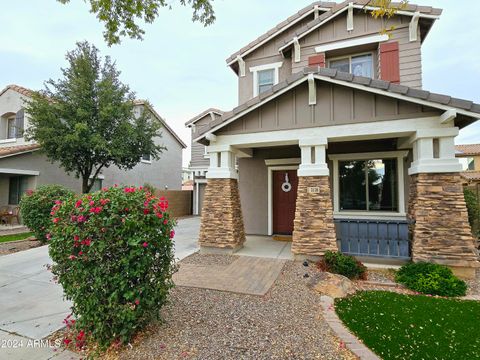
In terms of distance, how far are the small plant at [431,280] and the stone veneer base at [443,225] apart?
0.31 metres

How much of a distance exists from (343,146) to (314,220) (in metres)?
3.36

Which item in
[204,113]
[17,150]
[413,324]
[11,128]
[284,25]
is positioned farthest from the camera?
[11,128]

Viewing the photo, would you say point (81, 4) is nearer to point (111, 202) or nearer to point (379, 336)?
point (111, 202)

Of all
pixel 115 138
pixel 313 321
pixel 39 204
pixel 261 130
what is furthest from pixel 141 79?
pixel 313 321

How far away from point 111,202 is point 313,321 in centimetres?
314

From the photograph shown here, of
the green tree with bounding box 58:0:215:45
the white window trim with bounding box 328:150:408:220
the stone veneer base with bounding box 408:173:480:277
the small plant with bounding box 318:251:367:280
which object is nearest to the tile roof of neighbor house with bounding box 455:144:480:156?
the white window trim with bounding box 328:150:408:220

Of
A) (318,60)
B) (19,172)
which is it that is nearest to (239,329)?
(318,60)

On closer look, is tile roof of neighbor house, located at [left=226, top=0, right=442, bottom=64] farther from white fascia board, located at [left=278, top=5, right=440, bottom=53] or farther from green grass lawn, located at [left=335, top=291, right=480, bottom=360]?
green grass lawn, located at [left=335, top=291, right=480, bottom=360]

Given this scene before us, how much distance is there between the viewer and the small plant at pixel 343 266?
5.33m

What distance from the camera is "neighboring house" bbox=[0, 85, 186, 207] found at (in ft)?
40.4

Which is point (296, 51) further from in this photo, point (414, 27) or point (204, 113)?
point (204, 113)

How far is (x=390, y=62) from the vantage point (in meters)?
7.66

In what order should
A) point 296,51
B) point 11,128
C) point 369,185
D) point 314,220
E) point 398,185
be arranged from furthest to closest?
point 11,128, point 296,51, point 369,185, point 398,185, point 314,220

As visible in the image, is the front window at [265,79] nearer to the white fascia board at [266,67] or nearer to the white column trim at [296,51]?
the white fascia board at [266,67]
